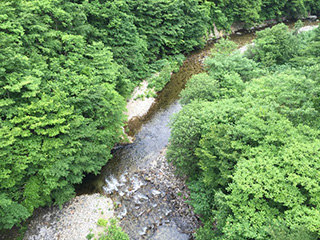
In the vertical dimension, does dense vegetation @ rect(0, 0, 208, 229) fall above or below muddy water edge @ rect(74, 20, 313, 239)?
above

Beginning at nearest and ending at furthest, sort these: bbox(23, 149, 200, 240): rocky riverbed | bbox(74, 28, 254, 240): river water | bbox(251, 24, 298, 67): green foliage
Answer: bbox(23, 149, 200, 240): rocky riverbed → bbox(74, 28, 254, 240): river water → bbox(251, 24, 298, 67): green foliage

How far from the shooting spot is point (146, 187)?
1750cm

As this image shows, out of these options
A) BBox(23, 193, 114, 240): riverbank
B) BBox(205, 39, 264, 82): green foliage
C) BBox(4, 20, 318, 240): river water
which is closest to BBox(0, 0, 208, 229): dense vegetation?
BBox(23, 193, 114, 240): riverbank

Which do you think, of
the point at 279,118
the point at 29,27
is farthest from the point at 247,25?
the point at 29,27

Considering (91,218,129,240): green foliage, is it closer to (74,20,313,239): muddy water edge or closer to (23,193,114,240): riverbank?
(23,193,114,240): riverbank

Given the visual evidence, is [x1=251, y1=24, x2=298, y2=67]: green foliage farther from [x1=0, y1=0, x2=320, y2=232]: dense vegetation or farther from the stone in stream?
the stone in stream

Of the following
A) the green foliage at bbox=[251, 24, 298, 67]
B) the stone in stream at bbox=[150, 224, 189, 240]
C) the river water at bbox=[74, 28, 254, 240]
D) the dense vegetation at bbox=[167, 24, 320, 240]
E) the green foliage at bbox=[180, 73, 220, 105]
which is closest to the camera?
the dense vegetation at bbox=[167, 24, 320, 240]

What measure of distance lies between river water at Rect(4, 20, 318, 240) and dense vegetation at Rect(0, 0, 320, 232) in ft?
5.90

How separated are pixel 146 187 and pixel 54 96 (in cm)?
968

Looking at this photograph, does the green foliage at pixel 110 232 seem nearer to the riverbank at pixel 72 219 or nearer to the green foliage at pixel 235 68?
the riverbank at pixel 72 219

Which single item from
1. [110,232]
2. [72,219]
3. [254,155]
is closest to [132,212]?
[110,232]

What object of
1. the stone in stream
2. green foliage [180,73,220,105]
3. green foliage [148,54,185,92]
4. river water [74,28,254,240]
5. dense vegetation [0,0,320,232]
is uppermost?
dense vegetation [0,0,320,232]

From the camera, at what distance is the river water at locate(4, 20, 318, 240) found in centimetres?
1507

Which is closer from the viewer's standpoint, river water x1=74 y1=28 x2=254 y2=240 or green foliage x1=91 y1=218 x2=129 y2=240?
green foliage x1=91 y1=218 x2=129 y2=240
